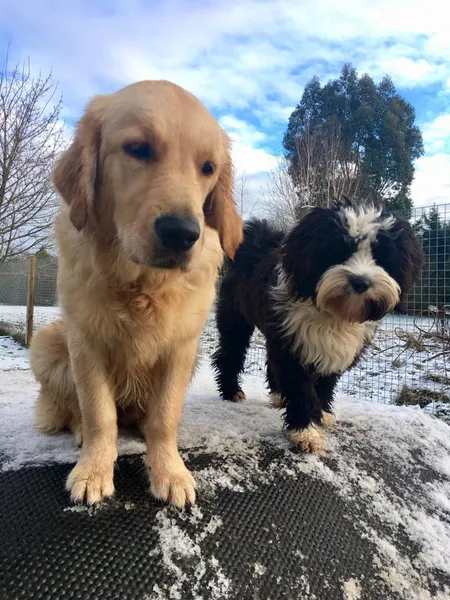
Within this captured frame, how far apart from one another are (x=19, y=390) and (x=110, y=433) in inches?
85.5

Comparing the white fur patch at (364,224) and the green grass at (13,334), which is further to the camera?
the green grass at (13,334)

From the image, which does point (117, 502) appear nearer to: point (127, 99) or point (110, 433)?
point (110, 433)

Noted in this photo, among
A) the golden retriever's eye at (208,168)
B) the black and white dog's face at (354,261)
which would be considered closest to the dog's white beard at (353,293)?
the black and white dog's face at (354,261)

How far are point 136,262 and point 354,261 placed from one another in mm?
1595

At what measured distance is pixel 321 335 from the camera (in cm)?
295

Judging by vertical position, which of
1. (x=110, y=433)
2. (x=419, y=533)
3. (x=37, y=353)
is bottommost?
(x=419, y=533)

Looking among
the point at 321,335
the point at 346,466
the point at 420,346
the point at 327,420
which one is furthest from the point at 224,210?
the point at 420,346

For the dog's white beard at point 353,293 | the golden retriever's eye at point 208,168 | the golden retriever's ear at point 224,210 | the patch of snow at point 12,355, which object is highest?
the golden retriever's eye at point 208,168

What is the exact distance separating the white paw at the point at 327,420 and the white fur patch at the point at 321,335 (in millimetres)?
353

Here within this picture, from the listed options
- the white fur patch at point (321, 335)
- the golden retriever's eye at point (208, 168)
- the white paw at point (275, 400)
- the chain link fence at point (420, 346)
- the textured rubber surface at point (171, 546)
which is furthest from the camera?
the chain link fence at point (420, 346)

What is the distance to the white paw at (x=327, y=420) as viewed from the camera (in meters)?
3.14

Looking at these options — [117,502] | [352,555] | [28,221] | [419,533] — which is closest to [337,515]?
[352,555]

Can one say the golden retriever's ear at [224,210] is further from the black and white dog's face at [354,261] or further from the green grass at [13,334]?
the green grass at [13,334]

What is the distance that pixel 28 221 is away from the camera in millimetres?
10477
